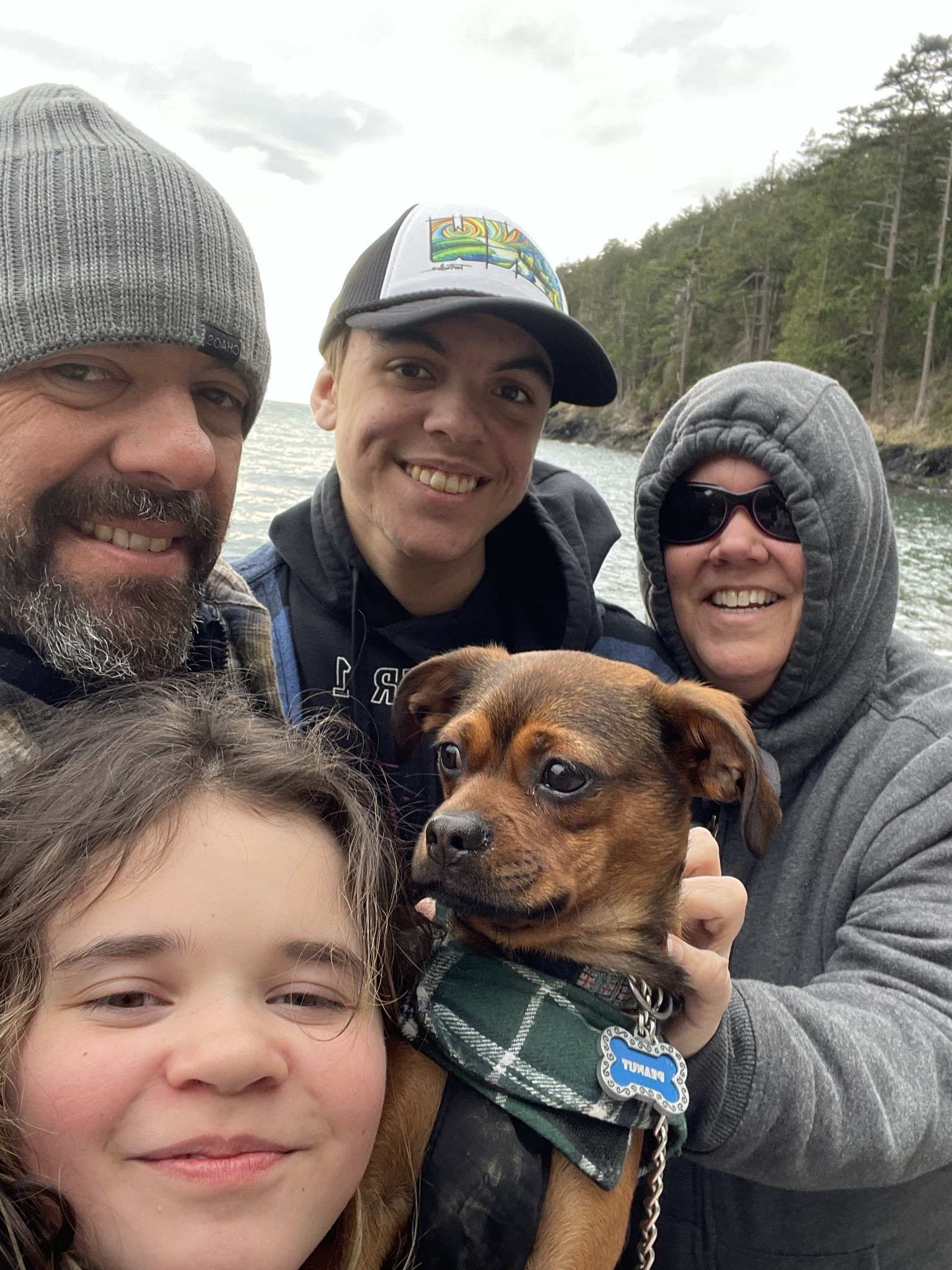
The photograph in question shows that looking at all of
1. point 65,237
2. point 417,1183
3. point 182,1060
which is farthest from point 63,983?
point 65,237

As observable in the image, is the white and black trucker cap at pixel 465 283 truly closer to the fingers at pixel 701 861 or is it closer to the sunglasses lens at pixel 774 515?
the sunglasses lens at pixel 774 515

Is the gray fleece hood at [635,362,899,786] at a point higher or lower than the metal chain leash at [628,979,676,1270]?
higher

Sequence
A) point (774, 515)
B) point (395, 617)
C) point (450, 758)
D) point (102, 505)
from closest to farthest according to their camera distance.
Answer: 1. point (102, 505)
2. point (450, 758)
3. point (774, 515)
4. point (395, 617)

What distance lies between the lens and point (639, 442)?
217 feet

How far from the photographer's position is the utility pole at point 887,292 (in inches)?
1706

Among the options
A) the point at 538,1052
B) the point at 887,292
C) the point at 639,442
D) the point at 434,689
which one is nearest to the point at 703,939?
the point at 538,1052

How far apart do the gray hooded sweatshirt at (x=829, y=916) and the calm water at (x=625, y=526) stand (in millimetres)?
3037

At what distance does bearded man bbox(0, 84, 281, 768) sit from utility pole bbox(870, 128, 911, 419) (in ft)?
153

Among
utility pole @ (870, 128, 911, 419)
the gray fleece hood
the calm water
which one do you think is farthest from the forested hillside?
the gray fleece hood

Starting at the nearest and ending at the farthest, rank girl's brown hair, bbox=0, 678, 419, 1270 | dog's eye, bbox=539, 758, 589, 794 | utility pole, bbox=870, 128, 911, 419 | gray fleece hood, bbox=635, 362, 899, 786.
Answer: girl's brown hair, bbox=0, 678, 419, 1270
dog's eye, bbox=539, 758, 589, 794
gray fleece hood, bbox=635, 362, 899, 786
utility pole, bbox=870, 128, 911, 419

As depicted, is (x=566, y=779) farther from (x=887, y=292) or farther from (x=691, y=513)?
(x=887, y=292)

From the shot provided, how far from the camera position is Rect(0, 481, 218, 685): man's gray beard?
2.21 metres

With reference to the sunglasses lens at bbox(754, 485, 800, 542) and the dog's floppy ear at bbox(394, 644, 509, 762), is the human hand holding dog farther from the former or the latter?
the sunglasses lens at bbox(754, 485, 800, 542)

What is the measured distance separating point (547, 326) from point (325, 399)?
1.14m
